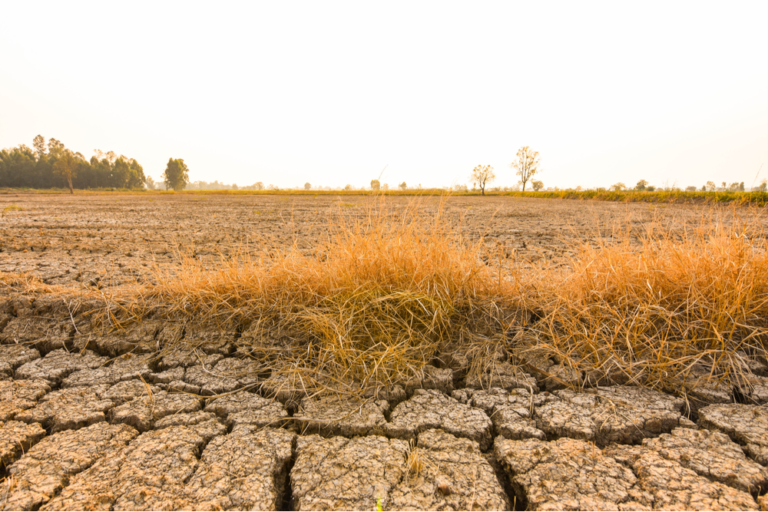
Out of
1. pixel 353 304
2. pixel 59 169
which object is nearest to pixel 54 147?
pixel 59 169

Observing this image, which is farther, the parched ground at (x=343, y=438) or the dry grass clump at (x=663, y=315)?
the dry grass clump at (x=663, y=315)

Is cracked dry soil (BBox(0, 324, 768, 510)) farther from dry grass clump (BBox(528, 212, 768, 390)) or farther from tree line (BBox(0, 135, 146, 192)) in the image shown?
tree line (BBox(0, 135, 146, 192))

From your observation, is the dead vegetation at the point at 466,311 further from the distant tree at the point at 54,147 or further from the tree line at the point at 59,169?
the distant tree at the point at 54,147

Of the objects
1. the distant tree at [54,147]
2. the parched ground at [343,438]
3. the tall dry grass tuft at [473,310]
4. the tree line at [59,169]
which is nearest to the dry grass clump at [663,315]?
the tall dry grass tuft at [473,310]

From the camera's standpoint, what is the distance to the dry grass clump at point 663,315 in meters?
1.65

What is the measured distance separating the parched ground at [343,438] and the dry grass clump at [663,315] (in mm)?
129

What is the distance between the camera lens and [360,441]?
132 cm

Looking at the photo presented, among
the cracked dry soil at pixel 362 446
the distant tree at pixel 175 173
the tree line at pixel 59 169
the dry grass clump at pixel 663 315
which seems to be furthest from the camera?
the distant tree at pixel 175 173

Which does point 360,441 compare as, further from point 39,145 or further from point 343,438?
point 39,145

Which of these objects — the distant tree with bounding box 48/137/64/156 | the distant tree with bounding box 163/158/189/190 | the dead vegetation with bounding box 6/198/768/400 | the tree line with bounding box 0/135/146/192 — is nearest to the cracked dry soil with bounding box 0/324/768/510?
the dead vegetation with bounding box 6/198/768/400

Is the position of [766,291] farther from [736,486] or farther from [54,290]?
[54,290]

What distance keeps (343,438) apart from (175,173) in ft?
264

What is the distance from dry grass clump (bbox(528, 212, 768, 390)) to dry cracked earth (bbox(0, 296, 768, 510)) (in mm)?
144

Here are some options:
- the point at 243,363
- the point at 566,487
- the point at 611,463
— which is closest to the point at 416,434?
the point at 566,487
